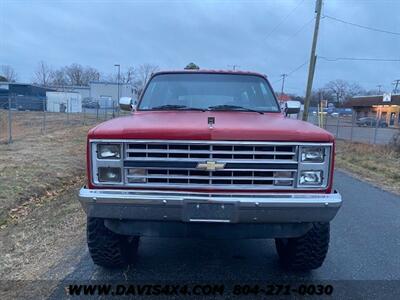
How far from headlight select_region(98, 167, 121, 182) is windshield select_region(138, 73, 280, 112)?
148cm

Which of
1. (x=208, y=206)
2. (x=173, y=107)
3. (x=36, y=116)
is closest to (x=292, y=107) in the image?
(x=173, y=107)

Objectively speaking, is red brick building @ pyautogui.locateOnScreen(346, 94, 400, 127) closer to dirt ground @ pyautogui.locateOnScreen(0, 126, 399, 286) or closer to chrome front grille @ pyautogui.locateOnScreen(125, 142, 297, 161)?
dirt ground @ pyautogui.locateOnScreen(0, 126, 399, 286)

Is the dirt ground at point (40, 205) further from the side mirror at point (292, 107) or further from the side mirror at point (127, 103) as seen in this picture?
the side mirror at point (292, 107)

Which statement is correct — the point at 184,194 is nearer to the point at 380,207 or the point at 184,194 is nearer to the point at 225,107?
the point at 225,107

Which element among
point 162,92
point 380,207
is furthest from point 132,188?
point 380,207

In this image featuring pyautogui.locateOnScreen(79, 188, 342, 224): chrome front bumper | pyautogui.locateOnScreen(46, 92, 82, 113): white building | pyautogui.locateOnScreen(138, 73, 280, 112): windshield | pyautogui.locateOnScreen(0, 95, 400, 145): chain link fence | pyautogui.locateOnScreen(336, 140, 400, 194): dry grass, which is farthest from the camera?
pyautogui.locateOnScreen(46, 92, 82, 113): white building

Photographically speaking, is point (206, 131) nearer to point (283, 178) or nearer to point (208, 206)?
point (208, 206)

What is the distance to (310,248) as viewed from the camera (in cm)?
398

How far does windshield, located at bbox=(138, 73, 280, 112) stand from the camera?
16.1ft

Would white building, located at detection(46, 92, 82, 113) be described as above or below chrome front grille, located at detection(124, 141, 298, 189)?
below

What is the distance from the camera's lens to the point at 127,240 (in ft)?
13.9

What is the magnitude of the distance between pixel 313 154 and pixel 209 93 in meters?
1.99

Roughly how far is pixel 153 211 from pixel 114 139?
0.65 metres

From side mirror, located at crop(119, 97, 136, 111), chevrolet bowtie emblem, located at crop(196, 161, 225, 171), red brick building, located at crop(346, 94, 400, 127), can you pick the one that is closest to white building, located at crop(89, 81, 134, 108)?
red brick building, located at crop(346, 94, 400, 127)
